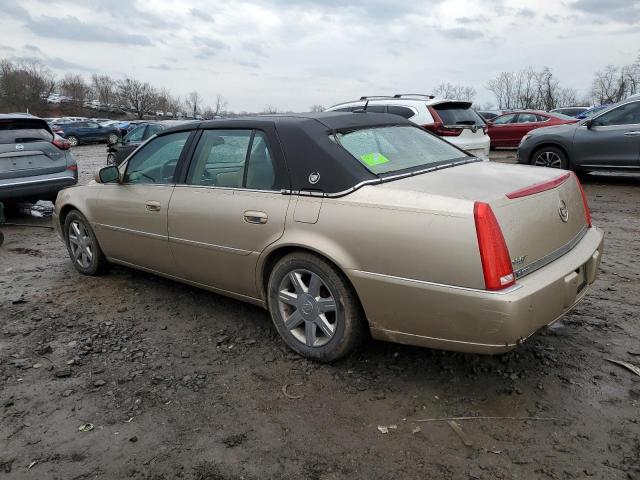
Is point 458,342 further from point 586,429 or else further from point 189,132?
point 189,132

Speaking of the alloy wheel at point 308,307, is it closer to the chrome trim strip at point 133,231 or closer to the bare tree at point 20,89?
the chrome trim strip at point 133,231

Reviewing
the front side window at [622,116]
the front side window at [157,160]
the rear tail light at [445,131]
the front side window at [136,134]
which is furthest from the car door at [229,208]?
the front side window at [136,134]

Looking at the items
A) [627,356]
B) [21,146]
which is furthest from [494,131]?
[627,356]

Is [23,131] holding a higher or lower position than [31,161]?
higher

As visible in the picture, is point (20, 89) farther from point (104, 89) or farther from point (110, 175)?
point (110, 175)

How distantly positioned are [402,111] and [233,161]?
6.54m

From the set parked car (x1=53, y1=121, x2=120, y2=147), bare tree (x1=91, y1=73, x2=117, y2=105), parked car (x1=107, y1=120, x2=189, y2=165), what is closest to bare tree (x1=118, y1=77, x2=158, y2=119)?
bare tree (x1=91, y1=73, x2=117, y2=105)

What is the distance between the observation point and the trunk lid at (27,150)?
764 cm

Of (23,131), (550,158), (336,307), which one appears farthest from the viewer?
(550,158)

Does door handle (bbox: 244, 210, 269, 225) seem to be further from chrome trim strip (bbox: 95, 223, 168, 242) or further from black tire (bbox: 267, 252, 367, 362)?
chrome trim strip (bbox: 95, 223, 168, 242)

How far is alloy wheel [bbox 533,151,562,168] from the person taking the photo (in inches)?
400

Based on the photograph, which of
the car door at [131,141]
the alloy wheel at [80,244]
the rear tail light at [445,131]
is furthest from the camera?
the car door at [131,141]

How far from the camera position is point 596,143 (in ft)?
31.7

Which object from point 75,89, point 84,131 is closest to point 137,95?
point 75,89
